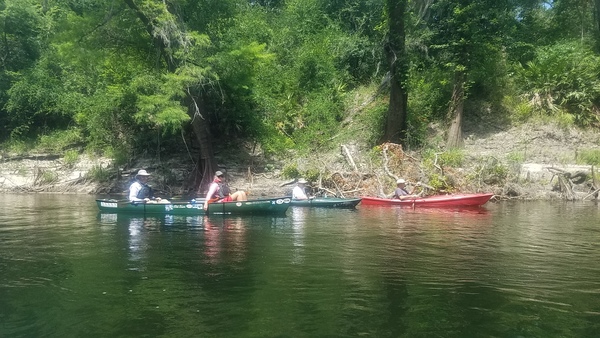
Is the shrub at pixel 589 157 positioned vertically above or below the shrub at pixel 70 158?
below

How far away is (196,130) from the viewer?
24.0 m

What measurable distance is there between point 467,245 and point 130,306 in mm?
7205

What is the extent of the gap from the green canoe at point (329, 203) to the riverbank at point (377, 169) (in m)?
2.90

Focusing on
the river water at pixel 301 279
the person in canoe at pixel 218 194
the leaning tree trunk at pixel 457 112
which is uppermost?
the leaning tree trunk at pixel 457 112

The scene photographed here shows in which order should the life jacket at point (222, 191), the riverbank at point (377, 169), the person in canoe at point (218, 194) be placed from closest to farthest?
the person in canoe at point (218, 194)
the life jacket at point (222, 191)
the riverbank at point (377, 169)

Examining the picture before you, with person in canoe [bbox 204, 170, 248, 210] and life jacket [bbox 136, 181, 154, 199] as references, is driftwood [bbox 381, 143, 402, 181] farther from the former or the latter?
life jacket [bbox 136, 181, 154, 199]

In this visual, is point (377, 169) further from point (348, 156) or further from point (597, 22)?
point (597, 22)

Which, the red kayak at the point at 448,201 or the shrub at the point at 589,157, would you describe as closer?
the red kayak at the point at 448,201

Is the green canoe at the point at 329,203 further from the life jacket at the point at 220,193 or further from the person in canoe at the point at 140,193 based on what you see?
the person in canoe at the point at 140,193

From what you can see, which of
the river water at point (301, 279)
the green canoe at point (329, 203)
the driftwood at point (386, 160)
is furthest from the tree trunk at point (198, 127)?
the river water at point (301, 279)

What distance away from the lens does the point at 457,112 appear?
25703 millimetres

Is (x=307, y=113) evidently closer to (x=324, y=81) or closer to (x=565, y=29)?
(x=324, y=81)

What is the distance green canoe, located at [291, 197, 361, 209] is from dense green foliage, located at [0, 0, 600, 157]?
5921 millimetres

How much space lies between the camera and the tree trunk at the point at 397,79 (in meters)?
25.1
